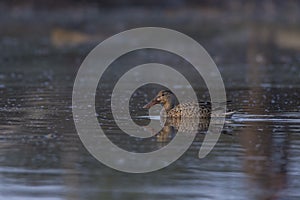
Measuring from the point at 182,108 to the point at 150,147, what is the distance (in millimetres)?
2298

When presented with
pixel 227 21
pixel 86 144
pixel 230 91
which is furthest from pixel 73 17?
pixel 86 144

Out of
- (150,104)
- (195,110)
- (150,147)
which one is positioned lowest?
(150,147)

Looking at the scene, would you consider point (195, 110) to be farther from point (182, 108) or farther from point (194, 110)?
point (182, 108)

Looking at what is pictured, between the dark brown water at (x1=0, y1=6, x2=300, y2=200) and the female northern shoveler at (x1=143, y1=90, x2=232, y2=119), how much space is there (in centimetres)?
40

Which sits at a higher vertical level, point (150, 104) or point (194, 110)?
point (150, 104)

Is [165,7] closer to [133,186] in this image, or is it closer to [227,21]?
[227,21]

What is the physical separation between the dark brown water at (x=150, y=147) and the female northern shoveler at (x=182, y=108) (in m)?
0.40

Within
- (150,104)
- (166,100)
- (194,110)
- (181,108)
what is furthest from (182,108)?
(150,104)

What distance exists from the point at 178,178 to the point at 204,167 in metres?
0.59

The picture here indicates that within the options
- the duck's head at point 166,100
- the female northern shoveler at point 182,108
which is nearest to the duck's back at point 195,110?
the female northern shoveler at point 182,108

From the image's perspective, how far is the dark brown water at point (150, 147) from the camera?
8.18m

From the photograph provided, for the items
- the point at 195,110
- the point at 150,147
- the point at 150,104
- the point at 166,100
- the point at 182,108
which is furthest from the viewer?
the point at 150,104

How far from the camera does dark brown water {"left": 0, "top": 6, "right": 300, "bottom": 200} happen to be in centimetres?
818

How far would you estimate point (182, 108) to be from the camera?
12.5 metres
